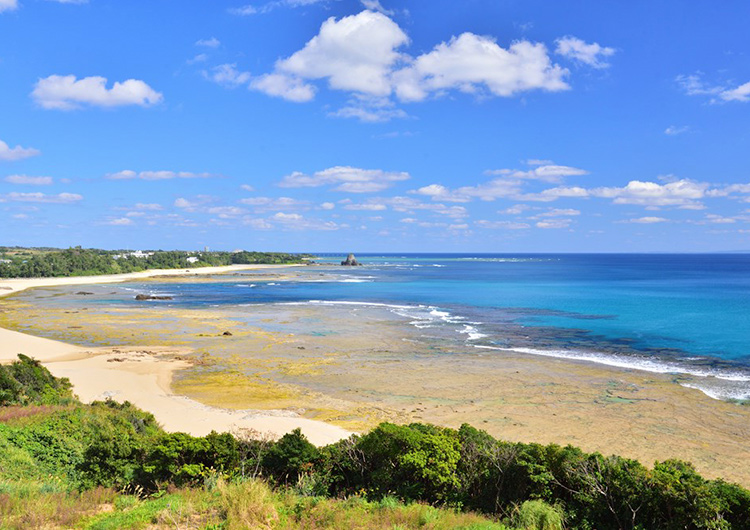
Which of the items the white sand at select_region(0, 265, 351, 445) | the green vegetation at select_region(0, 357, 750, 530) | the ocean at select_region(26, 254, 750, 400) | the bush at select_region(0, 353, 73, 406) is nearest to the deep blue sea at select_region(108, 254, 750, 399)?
the ocean at select_region(26, 254, 750, 400)

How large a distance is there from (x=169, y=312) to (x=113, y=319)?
7430mm

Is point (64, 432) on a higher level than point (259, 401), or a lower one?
higher

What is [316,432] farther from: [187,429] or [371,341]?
[371,341]

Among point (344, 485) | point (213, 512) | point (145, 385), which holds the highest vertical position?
point (213, 512)

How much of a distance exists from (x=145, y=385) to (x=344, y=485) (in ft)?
64.0

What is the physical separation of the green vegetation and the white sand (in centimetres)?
406

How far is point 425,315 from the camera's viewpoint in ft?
195

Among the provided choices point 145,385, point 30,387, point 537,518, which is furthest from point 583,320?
point 30,387

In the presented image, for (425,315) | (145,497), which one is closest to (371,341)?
(425,315)

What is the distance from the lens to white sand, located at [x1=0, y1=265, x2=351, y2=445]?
21.3 metres

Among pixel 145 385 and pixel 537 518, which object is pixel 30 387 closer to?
pixel 145 385

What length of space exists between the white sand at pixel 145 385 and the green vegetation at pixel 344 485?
13.3 feet

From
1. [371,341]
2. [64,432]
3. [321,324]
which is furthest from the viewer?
[321,324]

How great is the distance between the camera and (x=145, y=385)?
28.8m
